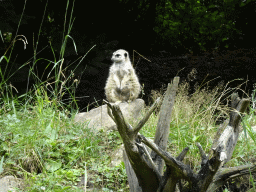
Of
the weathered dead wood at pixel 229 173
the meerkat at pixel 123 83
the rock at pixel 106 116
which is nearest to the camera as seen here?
the weathered dead wood at pixel 229 173

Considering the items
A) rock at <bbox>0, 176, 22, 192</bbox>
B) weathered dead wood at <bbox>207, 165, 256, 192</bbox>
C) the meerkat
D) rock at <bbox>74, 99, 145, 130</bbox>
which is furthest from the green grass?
the meerkat

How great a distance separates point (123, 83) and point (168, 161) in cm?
234

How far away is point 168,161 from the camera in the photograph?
1846 mm

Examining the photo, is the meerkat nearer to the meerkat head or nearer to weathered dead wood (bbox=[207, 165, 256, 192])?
the meerkat head

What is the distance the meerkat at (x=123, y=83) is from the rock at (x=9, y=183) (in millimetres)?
2004

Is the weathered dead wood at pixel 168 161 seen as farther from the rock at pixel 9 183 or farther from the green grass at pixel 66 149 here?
the rock at pixel 9 183

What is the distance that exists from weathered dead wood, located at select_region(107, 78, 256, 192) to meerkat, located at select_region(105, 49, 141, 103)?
6.09ft

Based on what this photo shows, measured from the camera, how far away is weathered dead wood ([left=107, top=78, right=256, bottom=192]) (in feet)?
5.79

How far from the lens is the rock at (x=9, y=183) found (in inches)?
90.4

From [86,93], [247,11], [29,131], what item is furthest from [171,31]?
[29,131]

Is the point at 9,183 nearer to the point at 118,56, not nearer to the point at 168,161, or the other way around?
the point at 168,161

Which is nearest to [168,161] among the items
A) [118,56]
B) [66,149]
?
[66,149]

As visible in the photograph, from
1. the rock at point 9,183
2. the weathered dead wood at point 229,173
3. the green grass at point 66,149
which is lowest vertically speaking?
the rock at point 9,183

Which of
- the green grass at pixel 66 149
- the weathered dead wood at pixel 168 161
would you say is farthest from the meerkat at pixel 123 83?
the weathered dead wood at pixel 168 161
